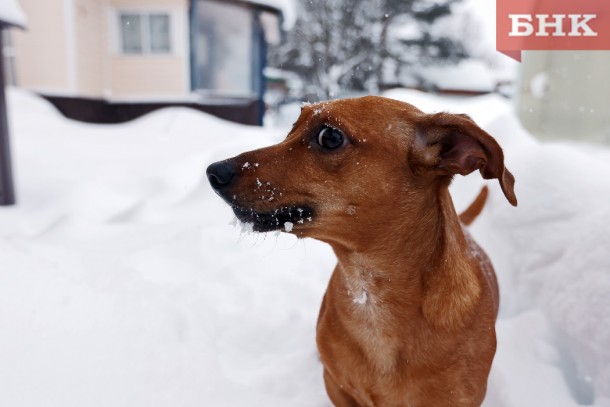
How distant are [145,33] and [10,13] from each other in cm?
541

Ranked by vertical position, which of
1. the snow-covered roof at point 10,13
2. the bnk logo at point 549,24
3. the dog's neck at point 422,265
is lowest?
the dog's neck at point 422,265

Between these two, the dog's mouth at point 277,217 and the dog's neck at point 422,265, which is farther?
the dog's neck at point 422,265

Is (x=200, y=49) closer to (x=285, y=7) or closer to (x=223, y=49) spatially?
(x=223, y=49)

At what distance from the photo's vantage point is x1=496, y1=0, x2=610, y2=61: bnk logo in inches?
70.2

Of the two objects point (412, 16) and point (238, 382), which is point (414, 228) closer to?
point (238, 382)

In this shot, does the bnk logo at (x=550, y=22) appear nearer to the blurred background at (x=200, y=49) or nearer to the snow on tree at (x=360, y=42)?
the blurred background at (x=200, y=49)

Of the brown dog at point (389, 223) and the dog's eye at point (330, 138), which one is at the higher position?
the dog's eye at point (330, 138)

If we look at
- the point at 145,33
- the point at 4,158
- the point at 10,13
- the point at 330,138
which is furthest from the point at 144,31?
the point at 330,138

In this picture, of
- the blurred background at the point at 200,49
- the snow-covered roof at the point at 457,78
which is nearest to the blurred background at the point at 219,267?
the blurred background at the point at 200,49

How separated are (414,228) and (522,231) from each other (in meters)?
1.80

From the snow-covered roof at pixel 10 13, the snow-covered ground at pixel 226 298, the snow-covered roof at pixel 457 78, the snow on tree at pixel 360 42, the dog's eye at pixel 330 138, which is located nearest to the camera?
the dog's eye at pixel 330 138

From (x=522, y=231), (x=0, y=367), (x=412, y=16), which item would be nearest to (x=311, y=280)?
(x=522, y=231)

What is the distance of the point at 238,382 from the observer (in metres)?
2.26

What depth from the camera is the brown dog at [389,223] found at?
1633mm
